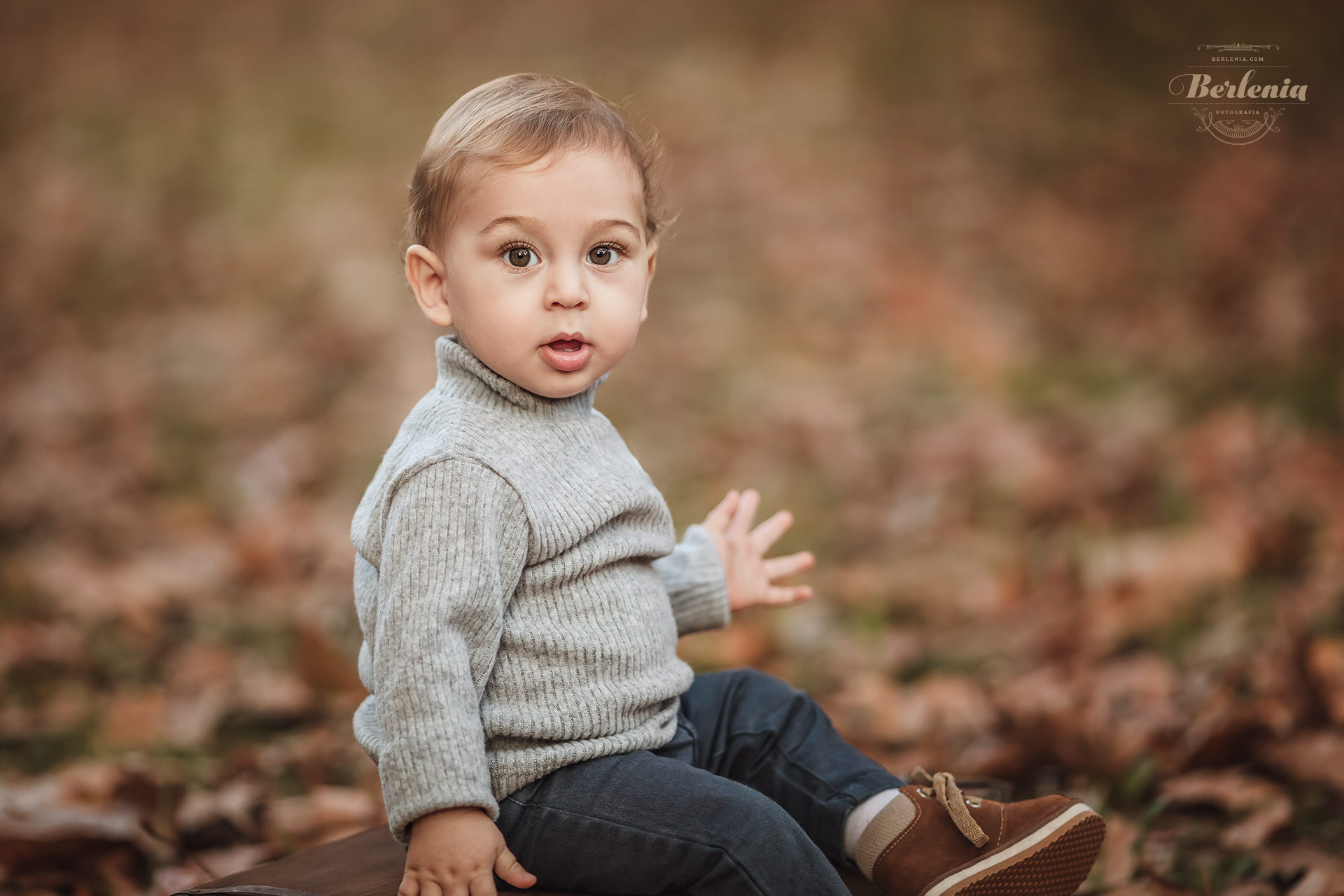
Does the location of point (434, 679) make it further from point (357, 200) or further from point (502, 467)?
point (357, 200)

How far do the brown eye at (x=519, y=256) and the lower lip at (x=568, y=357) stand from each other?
100mm

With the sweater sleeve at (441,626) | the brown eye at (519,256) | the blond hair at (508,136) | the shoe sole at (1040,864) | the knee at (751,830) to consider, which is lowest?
the shoe sole at (1040,864)

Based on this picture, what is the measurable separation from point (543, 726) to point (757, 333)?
351 centimetres

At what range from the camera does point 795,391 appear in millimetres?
4418

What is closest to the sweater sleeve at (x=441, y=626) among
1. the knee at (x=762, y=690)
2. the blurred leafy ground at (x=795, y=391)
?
the knee at (x=762, y=690)

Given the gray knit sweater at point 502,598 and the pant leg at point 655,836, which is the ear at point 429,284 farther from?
the pant leg at point 655,836

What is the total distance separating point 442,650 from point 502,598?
10 cm

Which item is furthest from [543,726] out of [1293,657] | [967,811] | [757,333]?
[757,333]

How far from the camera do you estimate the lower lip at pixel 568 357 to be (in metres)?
1.36

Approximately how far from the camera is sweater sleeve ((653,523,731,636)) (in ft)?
5.49

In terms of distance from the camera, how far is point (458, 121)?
1.39 metres

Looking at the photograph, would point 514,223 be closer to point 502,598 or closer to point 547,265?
point 547,265

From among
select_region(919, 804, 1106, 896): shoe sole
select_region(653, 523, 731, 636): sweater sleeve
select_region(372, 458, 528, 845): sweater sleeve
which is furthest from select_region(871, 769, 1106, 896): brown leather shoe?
select_region(372, 458, 528, 845): sweater sleeve

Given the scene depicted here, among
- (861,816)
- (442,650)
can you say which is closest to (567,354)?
(442,650)
